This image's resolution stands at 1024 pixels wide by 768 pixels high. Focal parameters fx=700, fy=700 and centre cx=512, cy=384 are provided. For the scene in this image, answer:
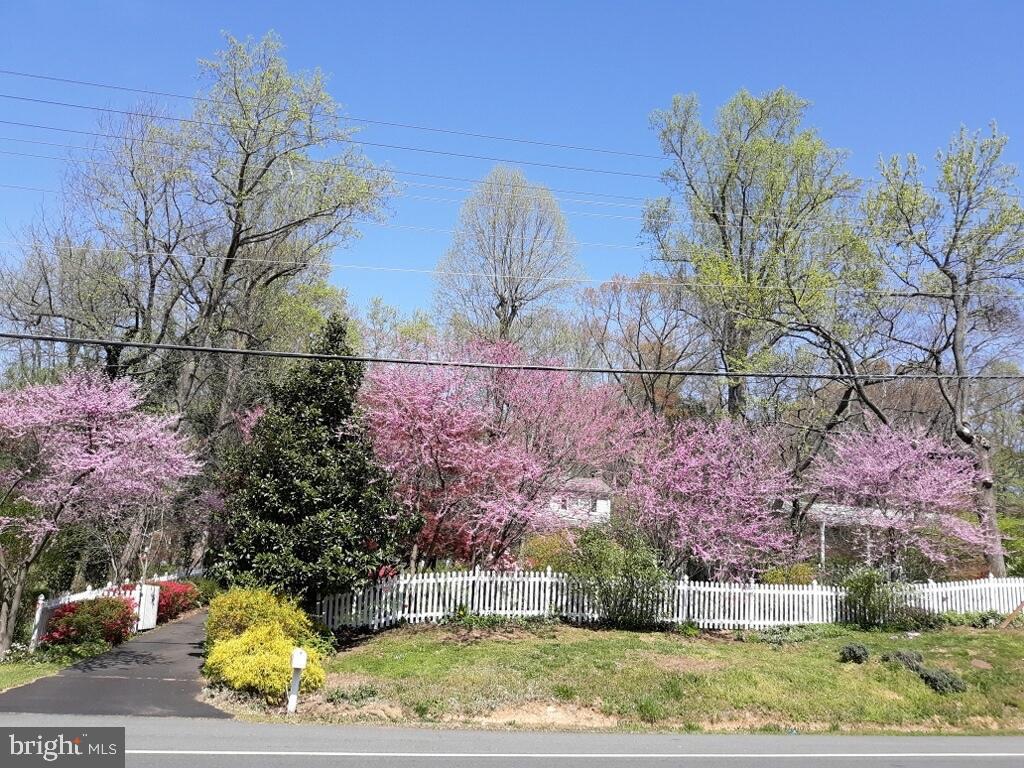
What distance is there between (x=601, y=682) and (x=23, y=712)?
8.17 metres

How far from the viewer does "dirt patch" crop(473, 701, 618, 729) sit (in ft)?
33.4

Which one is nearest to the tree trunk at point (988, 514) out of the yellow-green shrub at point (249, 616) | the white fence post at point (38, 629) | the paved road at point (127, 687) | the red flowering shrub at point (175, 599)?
the yellow-green shrub at point (249, 616)

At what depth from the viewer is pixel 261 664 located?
10359 millimetres

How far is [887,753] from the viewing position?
909cm

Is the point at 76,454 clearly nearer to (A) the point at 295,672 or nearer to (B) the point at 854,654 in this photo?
(A) the point at 295,672

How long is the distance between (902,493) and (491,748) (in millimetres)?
13759

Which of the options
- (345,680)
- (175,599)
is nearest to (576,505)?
(345,680)

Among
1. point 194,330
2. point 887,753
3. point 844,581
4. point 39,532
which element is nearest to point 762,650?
point 844,581

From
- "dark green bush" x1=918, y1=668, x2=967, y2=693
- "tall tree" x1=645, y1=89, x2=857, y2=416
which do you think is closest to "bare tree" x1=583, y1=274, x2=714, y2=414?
"tall tree" x1=645, y1=89, x2=857, y2=416

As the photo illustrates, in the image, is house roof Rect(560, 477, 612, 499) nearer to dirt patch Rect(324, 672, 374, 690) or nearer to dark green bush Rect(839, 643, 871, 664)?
dark green bush Rect(839, 643, 871, 664)

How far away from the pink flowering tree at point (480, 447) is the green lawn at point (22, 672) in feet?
23.2

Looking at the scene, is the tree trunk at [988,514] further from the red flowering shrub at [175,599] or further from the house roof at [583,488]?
the red flowering shrub at [175,599]

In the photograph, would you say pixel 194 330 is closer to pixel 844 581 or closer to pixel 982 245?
pixel 844 581

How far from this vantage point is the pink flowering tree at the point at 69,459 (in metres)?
12.2
